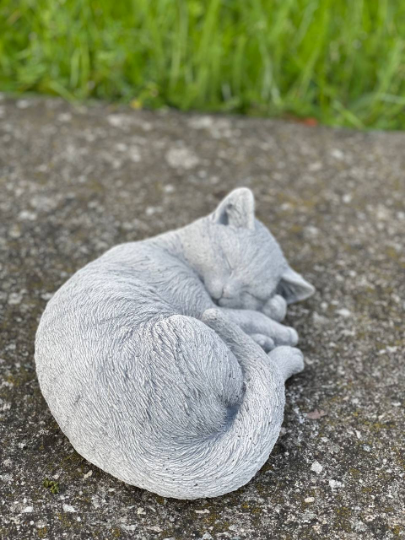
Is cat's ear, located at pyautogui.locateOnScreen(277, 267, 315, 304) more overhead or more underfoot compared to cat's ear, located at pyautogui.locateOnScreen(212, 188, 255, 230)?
more underfoot

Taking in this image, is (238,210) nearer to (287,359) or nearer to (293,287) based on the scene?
(293,287)

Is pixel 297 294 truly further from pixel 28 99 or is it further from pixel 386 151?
pixel 28 99

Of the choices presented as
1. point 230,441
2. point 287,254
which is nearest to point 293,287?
point 287,254

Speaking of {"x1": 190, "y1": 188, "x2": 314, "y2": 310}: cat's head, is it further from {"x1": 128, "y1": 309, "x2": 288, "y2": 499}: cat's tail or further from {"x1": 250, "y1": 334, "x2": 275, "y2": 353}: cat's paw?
{"x1": 128, "y1": 309, "x2": 288, "y2": 499}: cat's tail

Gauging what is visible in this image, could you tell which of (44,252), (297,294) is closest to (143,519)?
(297,294)

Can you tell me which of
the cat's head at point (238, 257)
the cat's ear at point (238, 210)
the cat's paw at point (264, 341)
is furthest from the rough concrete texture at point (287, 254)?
the cat's ear at point (238, 210)

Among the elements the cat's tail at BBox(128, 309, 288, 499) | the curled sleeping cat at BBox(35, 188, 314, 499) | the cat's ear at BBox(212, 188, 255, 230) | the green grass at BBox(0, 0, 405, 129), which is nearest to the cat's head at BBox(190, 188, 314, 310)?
the cat's ear at BBox(212, 188, 255, 230)
